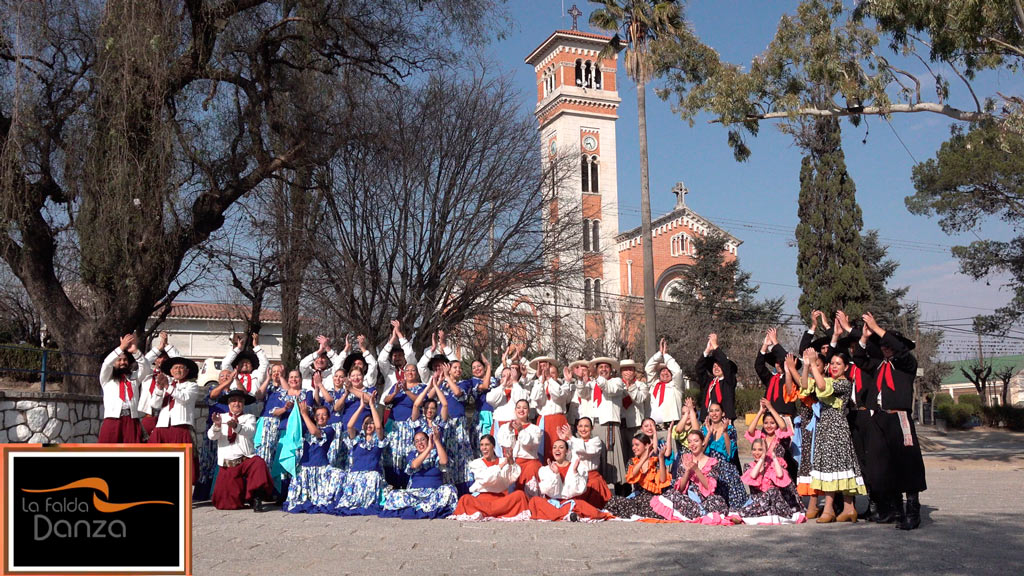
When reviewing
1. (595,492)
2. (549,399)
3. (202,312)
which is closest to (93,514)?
(595,492)

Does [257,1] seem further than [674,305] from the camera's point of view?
No

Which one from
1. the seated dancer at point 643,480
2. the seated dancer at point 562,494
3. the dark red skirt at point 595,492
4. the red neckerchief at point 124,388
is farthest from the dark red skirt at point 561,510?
the red neckerchief at point 124,388

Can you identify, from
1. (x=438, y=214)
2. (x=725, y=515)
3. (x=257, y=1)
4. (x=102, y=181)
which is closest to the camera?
(x=725, y=515)

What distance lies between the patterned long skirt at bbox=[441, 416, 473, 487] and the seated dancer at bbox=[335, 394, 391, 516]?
2.65 feet

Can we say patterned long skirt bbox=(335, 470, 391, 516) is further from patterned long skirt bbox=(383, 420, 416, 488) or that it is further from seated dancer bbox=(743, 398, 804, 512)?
seated dancer bbox=(743, 398, 804, 512)

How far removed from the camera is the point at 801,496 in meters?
10.6

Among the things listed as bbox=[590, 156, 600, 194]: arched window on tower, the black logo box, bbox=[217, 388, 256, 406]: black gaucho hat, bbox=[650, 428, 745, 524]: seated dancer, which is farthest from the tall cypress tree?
bbox=[590, 156, 600, 194]: arched window on tower

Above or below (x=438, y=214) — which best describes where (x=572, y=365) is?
below

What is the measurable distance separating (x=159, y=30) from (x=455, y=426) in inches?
276

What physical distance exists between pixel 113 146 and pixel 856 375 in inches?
390

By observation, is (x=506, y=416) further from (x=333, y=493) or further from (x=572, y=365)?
(x=333, y=493)

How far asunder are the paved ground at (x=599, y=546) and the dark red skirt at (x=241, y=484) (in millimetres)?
337

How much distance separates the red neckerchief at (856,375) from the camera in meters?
9.88

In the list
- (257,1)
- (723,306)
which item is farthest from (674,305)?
(257,1)
